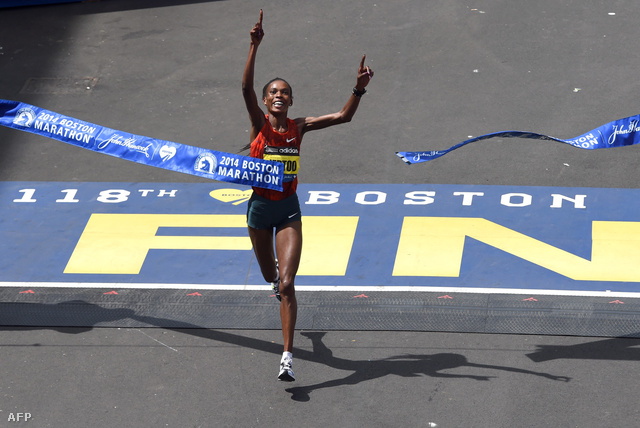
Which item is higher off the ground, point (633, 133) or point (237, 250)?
point (633, 133)

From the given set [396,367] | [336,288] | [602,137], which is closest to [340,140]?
[336,288]

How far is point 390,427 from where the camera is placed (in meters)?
7.14

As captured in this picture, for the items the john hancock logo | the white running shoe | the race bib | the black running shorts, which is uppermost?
the race bib

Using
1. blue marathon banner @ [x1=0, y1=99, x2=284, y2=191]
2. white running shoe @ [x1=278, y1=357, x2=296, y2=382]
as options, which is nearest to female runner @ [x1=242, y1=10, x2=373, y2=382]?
white running shoe @ [x1=278, y1=357, x2=296, y2=382]

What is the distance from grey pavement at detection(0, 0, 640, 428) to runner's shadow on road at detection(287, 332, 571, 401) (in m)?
0.02

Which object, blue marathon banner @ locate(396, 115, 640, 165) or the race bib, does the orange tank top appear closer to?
the race bib

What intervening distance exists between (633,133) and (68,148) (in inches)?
297

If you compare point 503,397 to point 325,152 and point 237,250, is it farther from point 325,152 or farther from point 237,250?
point 325,152

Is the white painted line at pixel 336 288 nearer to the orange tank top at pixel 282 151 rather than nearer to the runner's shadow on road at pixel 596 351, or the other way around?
the runner's shadow on road at pixel 596 351

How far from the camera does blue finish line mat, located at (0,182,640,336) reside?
8.75m

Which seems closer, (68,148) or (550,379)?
(550,379)

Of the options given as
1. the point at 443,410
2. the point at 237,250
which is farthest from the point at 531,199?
the point at 443,410

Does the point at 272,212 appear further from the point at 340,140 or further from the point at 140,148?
the point at 340,140

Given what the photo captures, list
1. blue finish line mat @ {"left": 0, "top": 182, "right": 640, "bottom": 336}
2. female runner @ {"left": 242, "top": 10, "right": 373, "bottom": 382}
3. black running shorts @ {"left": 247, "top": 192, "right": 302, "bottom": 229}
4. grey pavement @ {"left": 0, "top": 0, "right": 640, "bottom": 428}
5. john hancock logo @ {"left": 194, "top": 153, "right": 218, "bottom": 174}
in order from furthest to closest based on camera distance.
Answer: blue finish line mat @ {"left": 0, "top": 182, "right": 640, "bottom": 336}
john hancock logo @ {"left": 194, "top": 153, "right": 218, "bottom": 174}
black running shorts @ {"left": 247, "top": 192, "right": 302, "bottom": 229}
female runner @ {"left": 242, "top": 10, "right": 373, "bottom": 382}
grey pavement @ {"left": 0, "top": 0, "right": 640, "bottom": 428}
